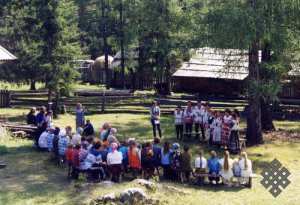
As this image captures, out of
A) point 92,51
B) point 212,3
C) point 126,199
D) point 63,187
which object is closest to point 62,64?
point 212,3

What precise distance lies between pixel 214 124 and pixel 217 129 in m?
0.24

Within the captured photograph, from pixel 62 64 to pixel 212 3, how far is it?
425 inches

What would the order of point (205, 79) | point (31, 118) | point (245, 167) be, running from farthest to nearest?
point (205, 79), point (31, 118), point (245, 167)

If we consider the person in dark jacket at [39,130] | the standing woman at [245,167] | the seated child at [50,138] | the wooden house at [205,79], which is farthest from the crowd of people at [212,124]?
the wooden house at [205,79]

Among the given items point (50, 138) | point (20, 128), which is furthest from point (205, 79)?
point (50, 138)

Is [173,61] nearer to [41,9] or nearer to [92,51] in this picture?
[41,9]

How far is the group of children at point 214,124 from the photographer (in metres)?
18.8

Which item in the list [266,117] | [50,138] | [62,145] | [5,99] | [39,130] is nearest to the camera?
[62,145]

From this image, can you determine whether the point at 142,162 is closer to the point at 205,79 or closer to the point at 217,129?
the point at 217,129

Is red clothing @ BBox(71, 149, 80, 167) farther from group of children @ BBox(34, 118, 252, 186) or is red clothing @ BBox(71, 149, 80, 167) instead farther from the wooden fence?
the wooden fence

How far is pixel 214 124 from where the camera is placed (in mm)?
19469

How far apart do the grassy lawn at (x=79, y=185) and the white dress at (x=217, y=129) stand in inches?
20.2

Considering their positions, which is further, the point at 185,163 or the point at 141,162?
the point at 141,162

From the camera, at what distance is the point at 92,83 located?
4603 cm
